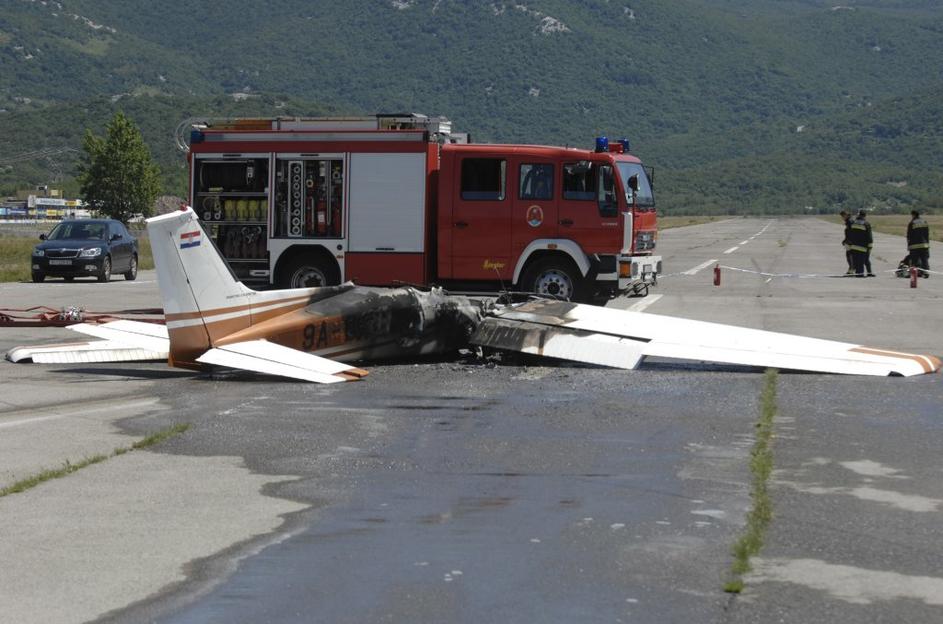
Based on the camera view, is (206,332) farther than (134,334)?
No

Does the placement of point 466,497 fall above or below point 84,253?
below

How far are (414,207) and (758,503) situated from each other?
13.3 metres

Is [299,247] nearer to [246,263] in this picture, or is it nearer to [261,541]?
[246,263]

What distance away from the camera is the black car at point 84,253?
29875 millimetres

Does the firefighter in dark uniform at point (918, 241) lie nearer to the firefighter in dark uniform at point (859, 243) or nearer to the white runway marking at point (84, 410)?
the firefighter in dark uniform at point (859, 243)

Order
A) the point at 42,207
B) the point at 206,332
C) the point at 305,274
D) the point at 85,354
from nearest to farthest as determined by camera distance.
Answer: the point at 206,332
the point at 85,354
the point at 305,274
the point at 42,207

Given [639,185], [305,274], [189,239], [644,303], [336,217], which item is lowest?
[644,303]

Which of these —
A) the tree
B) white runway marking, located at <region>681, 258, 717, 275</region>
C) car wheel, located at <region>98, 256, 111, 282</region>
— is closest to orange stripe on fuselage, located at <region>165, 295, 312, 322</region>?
car wheel, located at <region>98, 256, 111, 282</region>

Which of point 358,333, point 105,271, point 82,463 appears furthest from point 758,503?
point 105,271

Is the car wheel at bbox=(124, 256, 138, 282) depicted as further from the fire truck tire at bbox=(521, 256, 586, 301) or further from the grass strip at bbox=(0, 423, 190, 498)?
the grass strip at bbox=(0, 423, 190, 498)

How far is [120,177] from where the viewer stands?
348 ft

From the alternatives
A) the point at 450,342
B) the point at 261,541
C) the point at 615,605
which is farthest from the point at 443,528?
the point at 450,342

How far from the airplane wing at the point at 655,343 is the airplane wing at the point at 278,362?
7.43 ft

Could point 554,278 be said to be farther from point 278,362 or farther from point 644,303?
point 278,362
